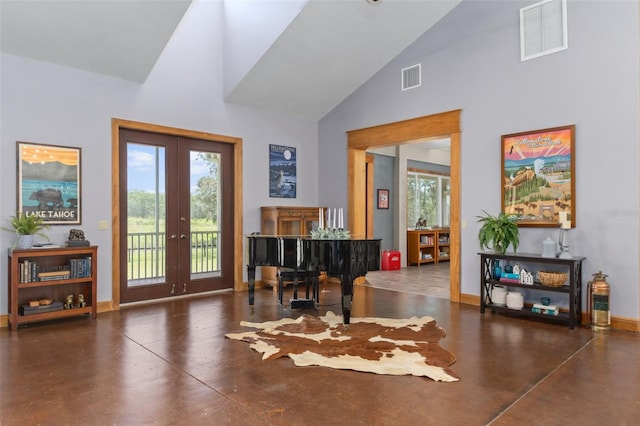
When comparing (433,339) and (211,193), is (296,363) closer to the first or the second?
(433,339)

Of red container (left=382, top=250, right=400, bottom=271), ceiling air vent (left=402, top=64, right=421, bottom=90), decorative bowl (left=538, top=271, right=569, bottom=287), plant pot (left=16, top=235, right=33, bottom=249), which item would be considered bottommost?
red container (left=382, top=250, right=400, bottom=271)

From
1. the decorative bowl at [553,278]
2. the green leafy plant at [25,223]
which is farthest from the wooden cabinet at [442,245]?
the green leafy plant at [25,223]

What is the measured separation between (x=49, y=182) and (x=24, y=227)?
66 centimetres

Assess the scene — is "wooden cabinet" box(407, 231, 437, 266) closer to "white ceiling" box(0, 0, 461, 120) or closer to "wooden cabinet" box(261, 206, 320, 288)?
"wooden cabinet" box(261, 206, 320, 288)

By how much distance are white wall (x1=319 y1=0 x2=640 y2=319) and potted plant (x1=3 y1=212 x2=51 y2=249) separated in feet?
16.9

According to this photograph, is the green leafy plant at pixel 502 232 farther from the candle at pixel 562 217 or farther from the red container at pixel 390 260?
the red container at pixel 390 260

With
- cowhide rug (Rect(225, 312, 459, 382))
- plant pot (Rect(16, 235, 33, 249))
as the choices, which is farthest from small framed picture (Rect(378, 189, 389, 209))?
plant pot (Rect(16, 235, 33, 249))

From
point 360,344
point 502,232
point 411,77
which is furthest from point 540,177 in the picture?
point 360,344

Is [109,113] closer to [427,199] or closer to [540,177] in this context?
[540,177]

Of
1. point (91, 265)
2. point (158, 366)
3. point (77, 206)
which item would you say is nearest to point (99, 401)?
point (158, 366)

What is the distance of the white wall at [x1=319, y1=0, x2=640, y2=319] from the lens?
4.41 metres

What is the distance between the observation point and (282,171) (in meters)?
7.37

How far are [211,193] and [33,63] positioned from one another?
2808 mm

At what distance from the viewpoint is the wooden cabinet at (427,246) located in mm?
9998
